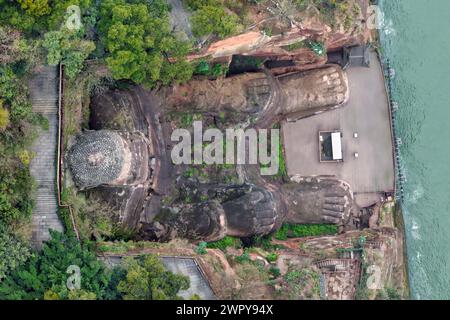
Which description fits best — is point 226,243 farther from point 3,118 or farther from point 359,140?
point 3,118

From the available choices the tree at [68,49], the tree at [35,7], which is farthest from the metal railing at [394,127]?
the tree at [35,7]

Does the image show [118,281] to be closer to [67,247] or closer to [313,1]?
[67,247]

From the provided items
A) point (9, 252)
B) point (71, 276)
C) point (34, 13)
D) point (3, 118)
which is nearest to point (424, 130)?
point (71, 276)

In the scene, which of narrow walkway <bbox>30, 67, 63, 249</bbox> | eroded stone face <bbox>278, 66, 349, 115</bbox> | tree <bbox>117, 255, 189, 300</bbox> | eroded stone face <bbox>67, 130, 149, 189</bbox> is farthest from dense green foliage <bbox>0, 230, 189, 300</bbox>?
eroded stone face <bbox>278, 66, 349, 115</bbox>

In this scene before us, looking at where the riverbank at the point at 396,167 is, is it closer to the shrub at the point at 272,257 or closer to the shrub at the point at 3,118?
the shrub at the point at 272,257

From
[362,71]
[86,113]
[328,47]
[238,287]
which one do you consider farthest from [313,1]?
[238,287]

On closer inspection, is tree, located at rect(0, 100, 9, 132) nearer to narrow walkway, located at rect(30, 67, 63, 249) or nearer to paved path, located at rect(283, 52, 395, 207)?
narrow walkway, located at rect(30, 67, 63, 249)
